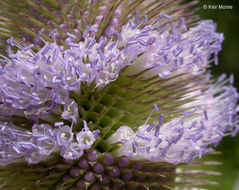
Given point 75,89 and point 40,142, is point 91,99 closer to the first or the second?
point 75,89

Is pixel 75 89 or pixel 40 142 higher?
pixel 75 89

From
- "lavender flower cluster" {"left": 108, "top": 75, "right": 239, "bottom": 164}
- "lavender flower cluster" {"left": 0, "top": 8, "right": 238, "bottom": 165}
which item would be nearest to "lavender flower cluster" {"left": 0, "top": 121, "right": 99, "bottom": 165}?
"lavender flower cluster" {"left": 0, "top": 8, "right": 238, "bottom": 165}

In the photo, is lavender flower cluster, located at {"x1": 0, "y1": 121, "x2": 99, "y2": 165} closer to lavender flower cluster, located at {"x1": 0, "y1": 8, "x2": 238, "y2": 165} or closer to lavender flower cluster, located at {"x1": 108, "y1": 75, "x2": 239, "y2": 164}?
lavender flower cluster, located at {"x1": 0, "y1": 8, "x2": 238, "y2": 165}

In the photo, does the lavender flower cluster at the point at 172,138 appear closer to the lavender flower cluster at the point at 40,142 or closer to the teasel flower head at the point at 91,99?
the teasel flower head at the point at 91,99

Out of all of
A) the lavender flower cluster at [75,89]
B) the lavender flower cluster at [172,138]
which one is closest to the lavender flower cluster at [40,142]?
the lavender flower cluster at [75,89]

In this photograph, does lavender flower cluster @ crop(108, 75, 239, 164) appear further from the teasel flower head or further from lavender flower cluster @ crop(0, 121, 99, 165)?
lavender flower cluster @ crop(0, 121, 99, 165)

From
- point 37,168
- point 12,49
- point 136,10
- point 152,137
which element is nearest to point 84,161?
point 37,168

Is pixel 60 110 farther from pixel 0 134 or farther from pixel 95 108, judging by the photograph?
pixel 0 134

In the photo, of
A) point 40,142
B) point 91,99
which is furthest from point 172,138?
point 40,142
